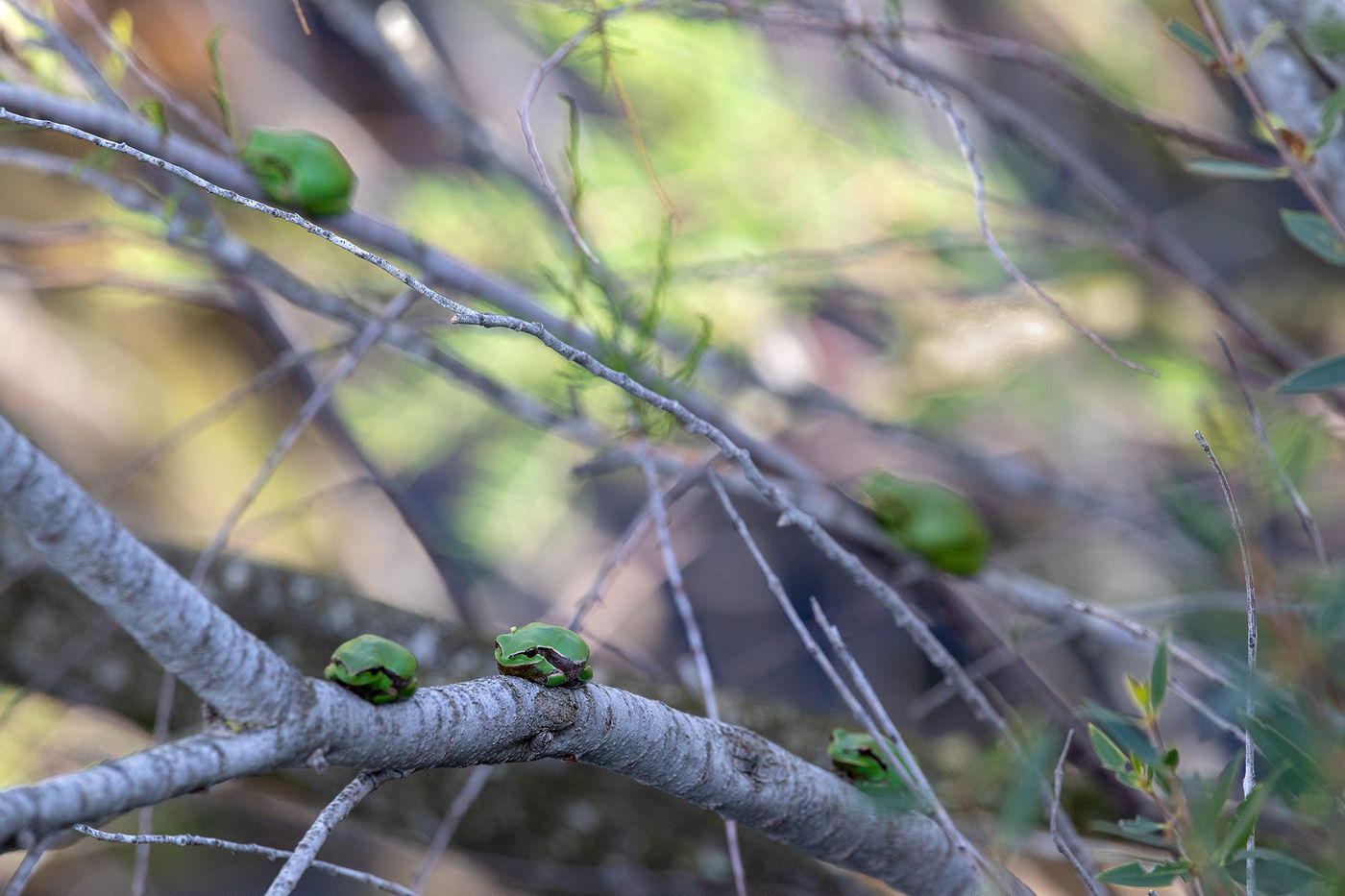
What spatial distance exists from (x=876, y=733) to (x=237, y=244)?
68 cm

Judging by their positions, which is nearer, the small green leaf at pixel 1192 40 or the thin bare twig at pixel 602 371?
the thin bare twig at pixel 602 371

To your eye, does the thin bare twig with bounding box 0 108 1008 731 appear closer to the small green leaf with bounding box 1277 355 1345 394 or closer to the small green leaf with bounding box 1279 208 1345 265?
the small green leaf with bounding box 1277 355 1345 394

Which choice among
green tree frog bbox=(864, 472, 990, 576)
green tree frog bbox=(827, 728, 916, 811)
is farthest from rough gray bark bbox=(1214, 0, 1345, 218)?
green tree frog bbox=(827, 728, 916, 811)

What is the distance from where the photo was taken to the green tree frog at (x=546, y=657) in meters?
0.42

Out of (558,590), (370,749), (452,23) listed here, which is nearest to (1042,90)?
(452,23)

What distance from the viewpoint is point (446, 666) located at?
916 millimetres

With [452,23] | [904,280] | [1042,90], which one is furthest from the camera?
[452,23]

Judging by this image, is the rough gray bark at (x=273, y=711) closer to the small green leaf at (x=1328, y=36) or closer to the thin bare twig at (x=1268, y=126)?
the thin bare twig at (x=1268, y=126)

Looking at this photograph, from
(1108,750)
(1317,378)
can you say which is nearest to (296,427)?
(1108,750)

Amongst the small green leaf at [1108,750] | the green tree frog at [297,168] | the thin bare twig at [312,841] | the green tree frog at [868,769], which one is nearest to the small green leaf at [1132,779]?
the small green leaf at [1108,750]

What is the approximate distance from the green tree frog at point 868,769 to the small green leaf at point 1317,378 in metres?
0.30

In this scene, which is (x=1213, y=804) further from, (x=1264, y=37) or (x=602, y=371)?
(x=1264, y=37)

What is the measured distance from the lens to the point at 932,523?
89 centimetres

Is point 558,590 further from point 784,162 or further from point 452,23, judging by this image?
point 452,23
